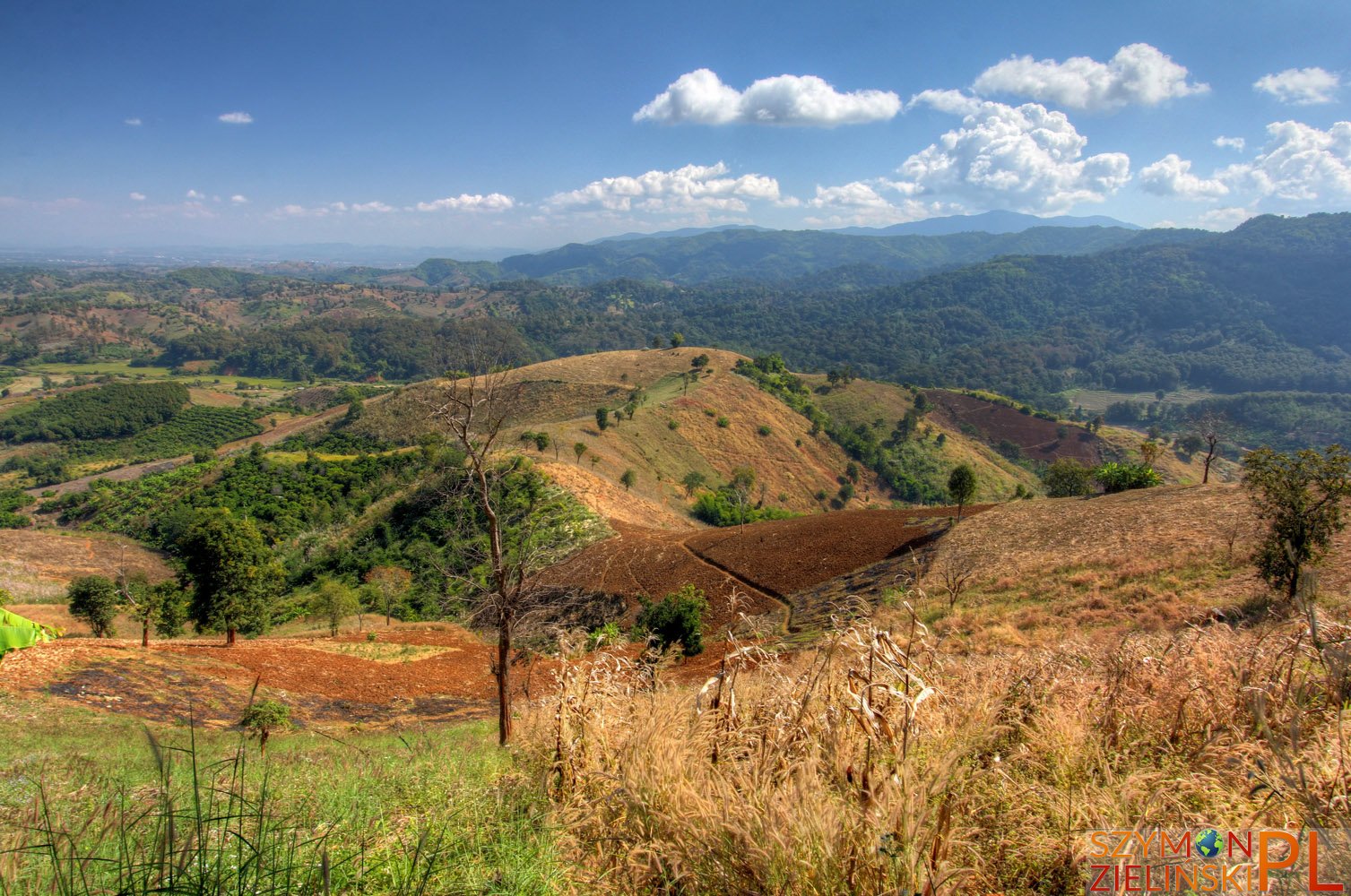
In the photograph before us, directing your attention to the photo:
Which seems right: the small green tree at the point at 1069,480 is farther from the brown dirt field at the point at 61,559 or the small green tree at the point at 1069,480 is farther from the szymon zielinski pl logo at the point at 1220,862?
the brown dirt field at the point at 61,559

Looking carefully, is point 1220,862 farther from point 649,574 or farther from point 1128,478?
point 1128,478

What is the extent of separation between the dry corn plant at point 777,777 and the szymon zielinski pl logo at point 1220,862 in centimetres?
54

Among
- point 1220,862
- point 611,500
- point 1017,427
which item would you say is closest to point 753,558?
point 611,500

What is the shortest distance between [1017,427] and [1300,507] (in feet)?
350

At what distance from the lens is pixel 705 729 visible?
11.6 ft

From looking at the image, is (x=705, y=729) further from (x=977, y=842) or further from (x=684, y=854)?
(x=977, y=842)

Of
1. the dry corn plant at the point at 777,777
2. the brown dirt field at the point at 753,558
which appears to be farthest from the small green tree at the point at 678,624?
the dry corn plant at the point at 777,777

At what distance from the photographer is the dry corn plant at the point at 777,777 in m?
2.30

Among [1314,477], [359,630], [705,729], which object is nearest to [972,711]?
[705,729]

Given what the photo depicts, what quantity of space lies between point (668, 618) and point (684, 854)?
18.1 m

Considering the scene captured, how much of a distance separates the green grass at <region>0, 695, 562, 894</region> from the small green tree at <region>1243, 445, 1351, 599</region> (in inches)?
664

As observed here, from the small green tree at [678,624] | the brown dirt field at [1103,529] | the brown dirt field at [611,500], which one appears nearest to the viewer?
the brown dirt field at [1103,529]

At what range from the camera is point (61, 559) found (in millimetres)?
39688

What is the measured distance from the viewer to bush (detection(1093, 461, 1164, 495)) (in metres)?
27.8
